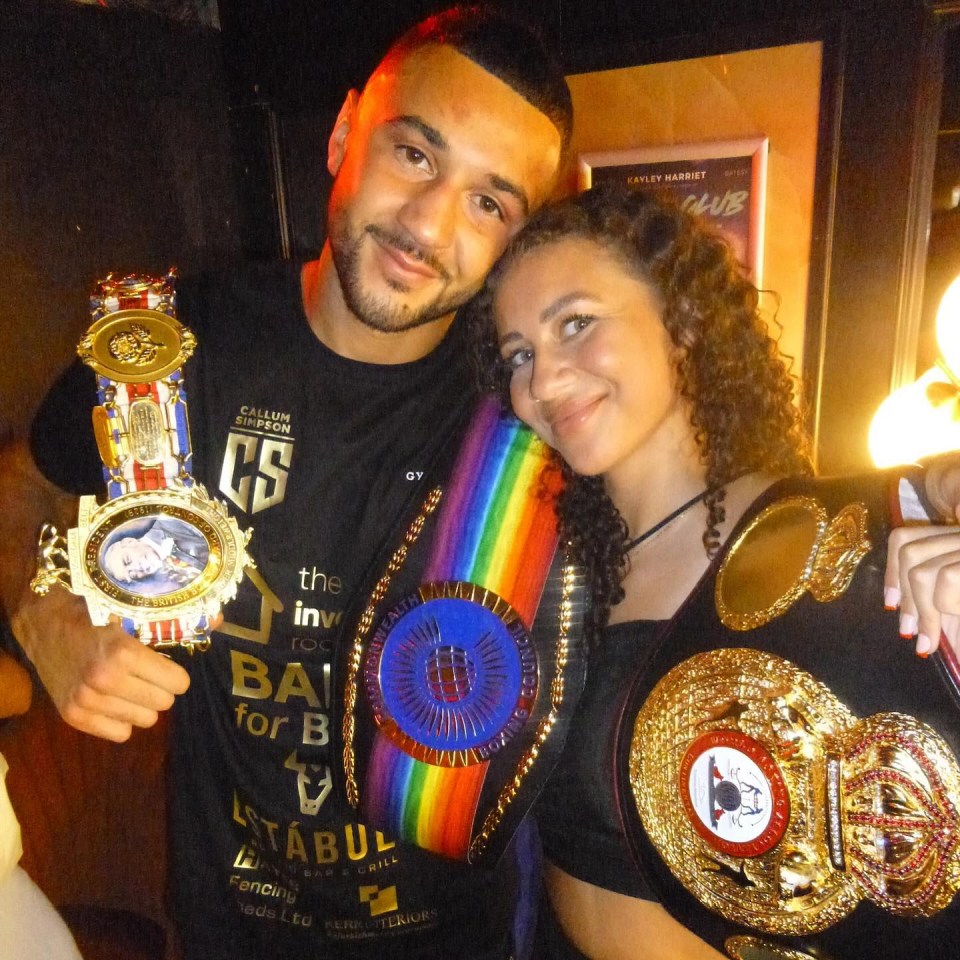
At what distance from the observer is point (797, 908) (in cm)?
99

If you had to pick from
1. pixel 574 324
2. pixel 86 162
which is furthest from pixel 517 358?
pixel 86 162

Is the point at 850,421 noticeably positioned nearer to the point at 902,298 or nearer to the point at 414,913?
the point at 902,298

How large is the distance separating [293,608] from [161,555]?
0.39 m

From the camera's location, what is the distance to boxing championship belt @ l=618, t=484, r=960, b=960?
0.88m

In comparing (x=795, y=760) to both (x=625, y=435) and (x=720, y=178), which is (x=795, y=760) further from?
(x=720, y=178)

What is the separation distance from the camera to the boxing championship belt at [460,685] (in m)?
1.33

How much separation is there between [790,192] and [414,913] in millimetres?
2260

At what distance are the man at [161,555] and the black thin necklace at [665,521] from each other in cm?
78

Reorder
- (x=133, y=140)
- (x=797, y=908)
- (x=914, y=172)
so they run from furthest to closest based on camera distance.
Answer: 1. (x=133, y=140)
2. (x=914, y=172)
3. (x=797, y=908)

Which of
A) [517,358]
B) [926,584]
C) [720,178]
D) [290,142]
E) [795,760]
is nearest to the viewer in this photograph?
[926,584]

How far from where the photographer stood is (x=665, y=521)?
1396mm

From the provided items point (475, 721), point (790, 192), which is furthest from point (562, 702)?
point (790, 192)

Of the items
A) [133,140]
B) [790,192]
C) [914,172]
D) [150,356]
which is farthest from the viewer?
[133,140]

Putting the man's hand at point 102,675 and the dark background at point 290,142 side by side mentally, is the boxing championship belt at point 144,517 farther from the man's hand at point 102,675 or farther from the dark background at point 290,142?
the dark background at point 290,142
